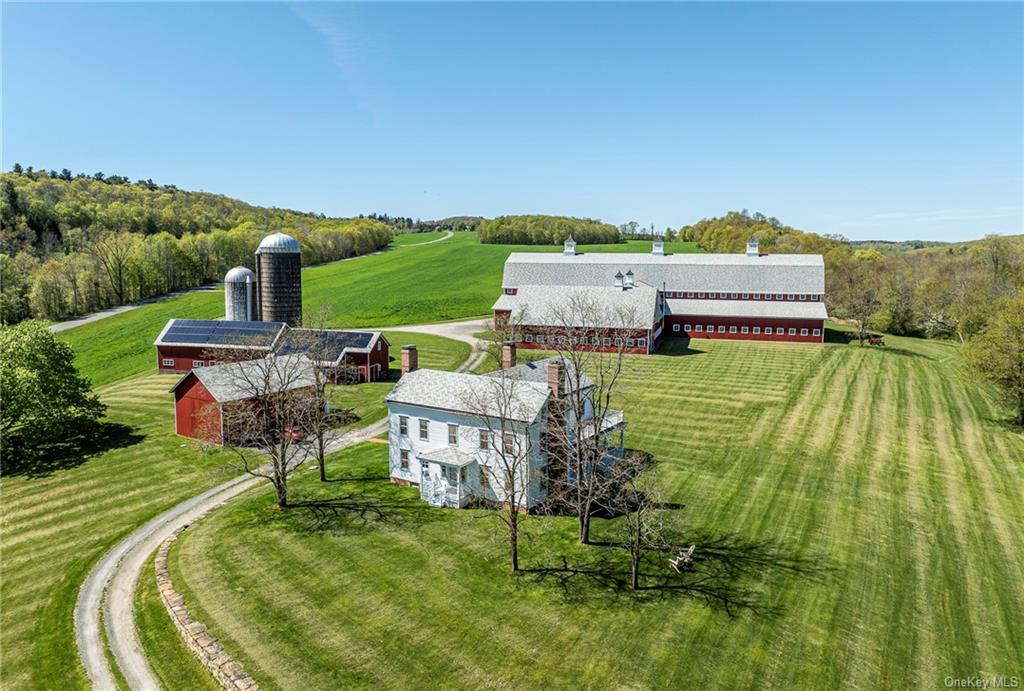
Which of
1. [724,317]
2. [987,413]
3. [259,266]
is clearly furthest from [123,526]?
[724,317]

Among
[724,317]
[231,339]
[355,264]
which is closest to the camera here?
[231,339]

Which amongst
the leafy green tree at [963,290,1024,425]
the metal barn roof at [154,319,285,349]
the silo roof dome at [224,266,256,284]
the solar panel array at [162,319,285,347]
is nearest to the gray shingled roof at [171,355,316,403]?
the metal barn roof at [154,319,285,349]

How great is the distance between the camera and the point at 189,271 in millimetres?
111000

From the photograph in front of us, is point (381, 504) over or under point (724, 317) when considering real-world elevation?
under

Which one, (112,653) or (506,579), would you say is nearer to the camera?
(112,653)

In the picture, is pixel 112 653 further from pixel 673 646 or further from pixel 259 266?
pixel 259 266

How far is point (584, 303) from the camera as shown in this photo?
6550 cm

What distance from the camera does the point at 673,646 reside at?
20.5m

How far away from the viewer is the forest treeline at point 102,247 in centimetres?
8362

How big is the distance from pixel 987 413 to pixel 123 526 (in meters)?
53.7

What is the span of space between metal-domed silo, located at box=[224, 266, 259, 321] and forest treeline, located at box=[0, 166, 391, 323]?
33741 millimetres

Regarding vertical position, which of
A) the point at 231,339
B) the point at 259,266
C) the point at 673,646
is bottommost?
the point at 673,646

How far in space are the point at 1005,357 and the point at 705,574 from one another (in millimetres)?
29487

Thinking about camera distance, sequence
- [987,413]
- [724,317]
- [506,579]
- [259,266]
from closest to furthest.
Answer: [506,579] → [987,413] → [259,266] → [724,317]
